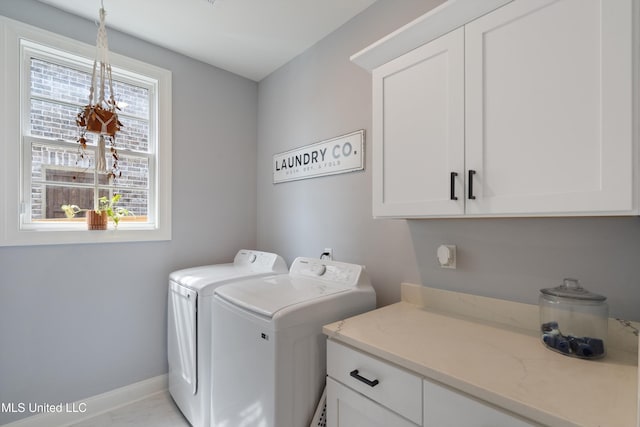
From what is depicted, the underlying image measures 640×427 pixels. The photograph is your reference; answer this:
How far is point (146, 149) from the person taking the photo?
2332 mm

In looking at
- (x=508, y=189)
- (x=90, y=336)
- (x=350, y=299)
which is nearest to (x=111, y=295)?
(x=90, y=336)

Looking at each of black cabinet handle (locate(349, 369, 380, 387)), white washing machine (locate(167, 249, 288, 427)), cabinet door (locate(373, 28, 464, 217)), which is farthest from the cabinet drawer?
white washing machine (locate(167, 249, 288, 427))

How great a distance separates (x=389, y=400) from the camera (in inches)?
39.2

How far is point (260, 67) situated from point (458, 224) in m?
2.14

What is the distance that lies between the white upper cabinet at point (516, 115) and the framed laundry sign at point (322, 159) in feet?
1.71

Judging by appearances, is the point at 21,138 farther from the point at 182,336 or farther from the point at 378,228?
the point at 378,228

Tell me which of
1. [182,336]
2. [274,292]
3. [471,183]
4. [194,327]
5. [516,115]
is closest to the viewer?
[516,115]

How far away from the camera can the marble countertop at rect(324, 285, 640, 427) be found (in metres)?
0.70

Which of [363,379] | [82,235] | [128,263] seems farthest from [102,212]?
[363,379]

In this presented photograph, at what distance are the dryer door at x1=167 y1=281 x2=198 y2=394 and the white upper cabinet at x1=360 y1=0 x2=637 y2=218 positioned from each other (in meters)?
1.38

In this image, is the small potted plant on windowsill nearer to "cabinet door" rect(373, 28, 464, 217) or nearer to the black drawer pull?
"cabinet door" rect(373, 28, 464, 217)

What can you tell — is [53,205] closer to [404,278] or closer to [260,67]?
[260,67]

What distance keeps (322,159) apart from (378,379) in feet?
4.88

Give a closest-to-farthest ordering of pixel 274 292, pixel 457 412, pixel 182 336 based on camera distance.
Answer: pixel 457 412
pixel 274 292
pixel 182 336
